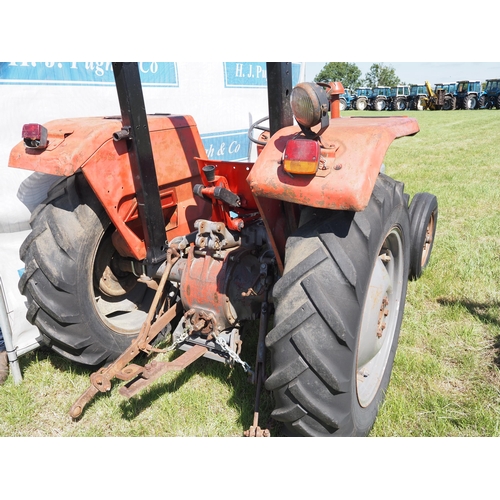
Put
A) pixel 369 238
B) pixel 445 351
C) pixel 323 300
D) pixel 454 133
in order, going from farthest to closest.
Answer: pixel 454 133
pixel 445 351
pixel 369 238
pixel 323 300

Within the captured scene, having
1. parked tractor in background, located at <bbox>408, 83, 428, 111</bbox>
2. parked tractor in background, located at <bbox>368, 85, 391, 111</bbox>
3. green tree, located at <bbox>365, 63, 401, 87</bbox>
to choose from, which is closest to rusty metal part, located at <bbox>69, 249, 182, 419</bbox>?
parked tractor in background, located at <bbox>408, 83, 428, 111</bbox>

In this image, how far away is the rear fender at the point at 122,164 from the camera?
215cm

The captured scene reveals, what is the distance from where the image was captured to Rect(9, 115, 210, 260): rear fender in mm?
2154

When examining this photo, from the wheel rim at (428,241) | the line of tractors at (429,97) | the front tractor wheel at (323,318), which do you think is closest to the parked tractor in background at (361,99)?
the line of tractors at (429,97)

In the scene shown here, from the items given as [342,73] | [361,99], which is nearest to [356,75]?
[342,73]

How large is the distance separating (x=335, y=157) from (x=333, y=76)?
194 feet

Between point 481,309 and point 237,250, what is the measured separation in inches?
73.3

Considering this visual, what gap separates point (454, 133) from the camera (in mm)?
15180

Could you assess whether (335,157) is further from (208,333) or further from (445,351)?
(445,351)

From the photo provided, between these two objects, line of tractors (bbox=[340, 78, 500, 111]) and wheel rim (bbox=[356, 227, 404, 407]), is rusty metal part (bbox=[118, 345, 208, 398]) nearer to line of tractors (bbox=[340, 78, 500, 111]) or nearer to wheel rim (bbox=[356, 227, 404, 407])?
wheel rim (bbox=[356, 227, 404, 407])

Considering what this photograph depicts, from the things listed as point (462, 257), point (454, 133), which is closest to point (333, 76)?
point (454, 133)

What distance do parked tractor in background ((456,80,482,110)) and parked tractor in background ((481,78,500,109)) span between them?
41 centimetres

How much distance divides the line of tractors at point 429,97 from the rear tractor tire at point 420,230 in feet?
82.8

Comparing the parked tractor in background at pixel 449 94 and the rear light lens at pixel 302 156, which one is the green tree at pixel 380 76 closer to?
the parked tractor in background at pixel 449 94
